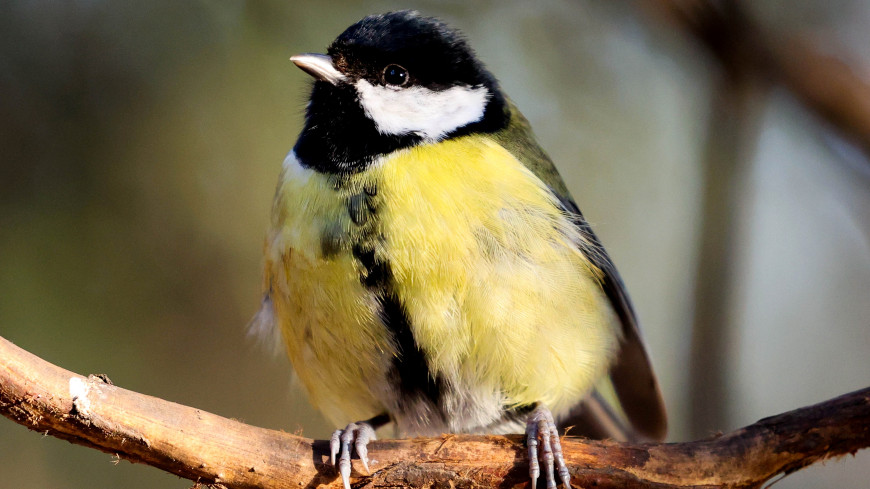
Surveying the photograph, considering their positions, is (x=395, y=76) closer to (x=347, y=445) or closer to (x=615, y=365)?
(x=347, y=445)

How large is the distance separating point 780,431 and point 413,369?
0.83 metres

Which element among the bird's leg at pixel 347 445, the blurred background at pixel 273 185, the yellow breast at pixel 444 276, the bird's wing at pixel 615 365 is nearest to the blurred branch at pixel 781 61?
the blurred background at pixel 273 185

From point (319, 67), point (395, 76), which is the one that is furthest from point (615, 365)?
point (319, 67)

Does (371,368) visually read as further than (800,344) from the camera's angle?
No

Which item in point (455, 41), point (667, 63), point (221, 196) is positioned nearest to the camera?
point (455, 41)

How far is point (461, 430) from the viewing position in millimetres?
1995

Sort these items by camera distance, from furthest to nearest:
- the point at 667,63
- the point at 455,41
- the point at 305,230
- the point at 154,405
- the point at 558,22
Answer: the point at 558,22 < the point at 667,63 < the point at 455,41 < the point at 305,230 < the point at 154,405

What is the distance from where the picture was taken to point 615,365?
216cm

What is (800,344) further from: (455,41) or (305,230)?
(305,230)

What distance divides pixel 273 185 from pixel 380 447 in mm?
1904

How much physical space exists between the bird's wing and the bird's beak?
1.56 ft

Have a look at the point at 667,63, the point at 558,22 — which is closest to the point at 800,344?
the point at 667,63

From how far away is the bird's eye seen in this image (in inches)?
74.8

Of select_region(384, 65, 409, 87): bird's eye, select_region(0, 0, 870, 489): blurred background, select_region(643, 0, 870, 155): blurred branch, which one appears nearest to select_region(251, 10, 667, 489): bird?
select_region(384, 65, 409, 87): bird's eye
